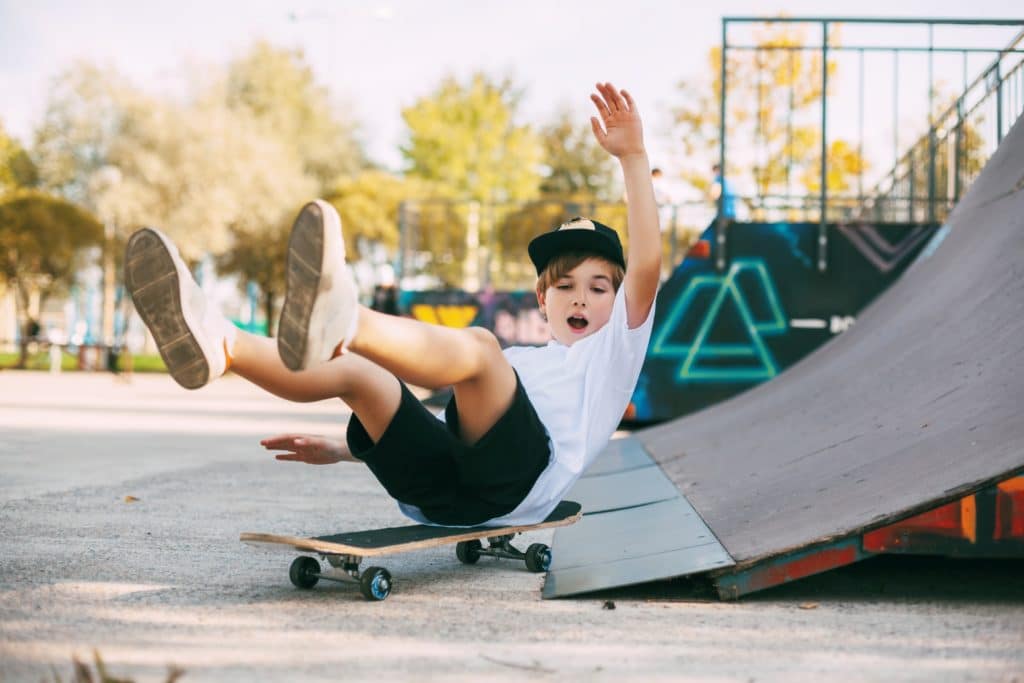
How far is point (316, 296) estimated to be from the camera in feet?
9.05

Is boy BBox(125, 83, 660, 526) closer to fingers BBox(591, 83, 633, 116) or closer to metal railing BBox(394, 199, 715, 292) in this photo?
fingers BBox(591, 83, 633, 116)

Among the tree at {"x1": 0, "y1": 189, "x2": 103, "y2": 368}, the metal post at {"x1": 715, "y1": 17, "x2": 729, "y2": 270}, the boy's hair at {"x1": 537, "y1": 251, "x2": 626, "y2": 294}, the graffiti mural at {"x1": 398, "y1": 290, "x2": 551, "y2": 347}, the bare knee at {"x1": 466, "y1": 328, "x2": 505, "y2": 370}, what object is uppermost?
the tree at {"x1": 0, "y1": 189, "x2": 103, "y2": 368}

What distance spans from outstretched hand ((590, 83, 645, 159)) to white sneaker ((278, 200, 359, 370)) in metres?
1.07

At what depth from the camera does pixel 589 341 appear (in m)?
3.87

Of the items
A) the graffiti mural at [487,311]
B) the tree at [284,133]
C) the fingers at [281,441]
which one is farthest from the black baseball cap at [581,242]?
the tree at [284,133]

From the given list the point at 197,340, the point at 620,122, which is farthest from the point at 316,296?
the point at 620,122

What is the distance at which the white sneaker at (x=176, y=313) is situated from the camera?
9.50 ft

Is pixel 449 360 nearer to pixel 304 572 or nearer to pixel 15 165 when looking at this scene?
pixel 304 572

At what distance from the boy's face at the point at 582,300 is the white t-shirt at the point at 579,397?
164 millimetres

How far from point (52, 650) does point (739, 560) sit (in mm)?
1997

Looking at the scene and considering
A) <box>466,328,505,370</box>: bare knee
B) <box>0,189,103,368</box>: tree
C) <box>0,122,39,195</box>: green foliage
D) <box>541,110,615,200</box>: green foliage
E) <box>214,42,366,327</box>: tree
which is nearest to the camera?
<box>466,328,505,370</box>: bare knee

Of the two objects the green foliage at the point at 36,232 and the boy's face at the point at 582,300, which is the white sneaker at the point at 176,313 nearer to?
the boy's face at the point at 582,300

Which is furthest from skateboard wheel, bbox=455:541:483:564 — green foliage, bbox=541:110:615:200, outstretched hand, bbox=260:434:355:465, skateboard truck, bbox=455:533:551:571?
green foliage, bbox=541:110:615:200

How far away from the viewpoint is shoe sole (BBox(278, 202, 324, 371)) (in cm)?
275
